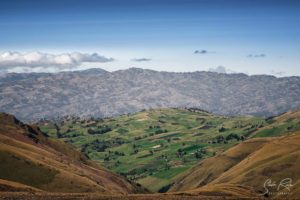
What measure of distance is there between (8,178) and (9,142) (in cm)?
4003

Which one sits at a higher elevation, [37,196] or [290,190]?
[37,196]

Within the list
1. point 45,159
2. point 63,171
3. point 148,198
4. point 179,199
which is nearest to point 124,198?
point 148,198

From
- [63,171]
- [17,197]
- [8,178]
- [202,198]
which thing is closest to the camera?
[17,197]

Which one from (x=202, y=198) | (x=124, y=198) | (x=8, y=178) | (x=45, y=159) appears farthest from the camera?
(x=45, y=159)

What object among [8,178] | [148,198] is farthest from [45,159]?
[148,198]

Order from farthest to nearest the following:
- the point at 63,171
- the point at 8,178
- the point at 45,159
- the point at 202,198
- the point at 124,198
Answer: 1. the point at 45,159
2. the point at 63,171
3. the point at 8,178
4. the point at 202,198
5. the point at 124,198

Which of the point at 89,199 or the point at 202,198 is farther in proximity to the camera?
the point at 202,198

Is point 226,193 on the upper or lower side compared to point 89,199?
lower

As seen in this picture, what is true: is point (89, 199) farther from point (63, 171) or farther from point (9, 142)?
point (9, 142)

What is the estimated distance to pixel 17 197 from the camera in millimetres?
102688

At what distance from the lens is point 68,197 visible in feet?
355

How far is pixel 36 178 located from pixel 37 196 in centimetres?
6119

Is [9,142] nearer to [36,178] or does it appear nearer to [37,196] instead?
[36,178]

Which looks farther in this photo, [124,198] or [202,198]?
[202,198]
